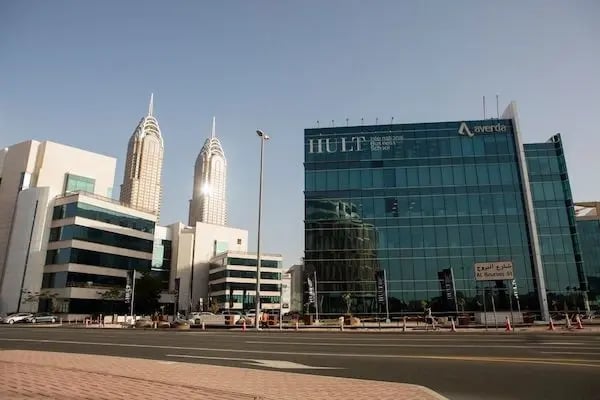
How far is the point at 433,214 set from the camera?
58.0 metres

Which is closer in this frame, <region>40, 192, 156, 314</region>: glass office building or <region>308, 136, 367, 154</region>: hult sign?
<region>308, 136, 367, 154</region>: hult sign

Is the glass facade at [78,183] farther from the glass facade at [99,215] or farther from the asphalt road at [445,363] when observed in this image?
the asphalt road at [445,363]

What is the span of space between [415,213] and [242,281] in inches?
2456

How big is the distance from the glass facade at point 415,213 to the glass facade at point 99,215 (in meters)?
38.5

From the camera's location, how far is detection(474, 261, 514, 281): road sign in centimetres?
3084

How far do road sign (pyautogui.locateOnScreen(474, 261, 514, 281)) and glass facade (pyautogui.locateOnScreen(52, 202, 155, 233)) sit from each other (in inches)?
2485

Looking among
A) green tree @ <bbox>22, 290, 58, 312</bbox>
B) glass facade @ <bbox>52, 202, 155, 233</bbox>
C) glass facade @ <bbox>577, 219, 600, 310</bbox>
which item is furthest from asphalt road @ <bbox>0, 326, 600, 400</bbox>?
glass facade @ <bbox>577, 219, 600, 310</bbox>

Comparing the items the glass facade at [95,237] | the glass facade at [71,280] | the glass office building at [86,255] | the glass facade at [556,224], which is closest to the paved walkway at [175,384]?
the glass facade at [556,224]

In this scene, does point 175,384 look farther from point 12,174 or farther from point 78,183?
point 12,174

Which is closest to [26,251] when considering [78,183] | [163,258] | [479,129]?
[78,183]

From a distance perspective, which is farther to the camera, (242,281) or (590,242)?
(242,281)

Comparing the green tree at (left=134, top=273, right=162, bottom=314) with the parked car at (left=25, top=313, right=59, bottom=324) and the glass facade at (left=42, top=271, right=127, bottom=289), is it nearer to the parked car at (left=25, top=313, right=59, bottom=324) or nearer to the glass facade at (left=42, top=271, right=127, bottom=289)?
the glass facade at (left=42, top=271, right=127, bottom=289)

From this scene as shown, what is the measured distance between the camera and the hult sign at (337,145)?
62.0 metres

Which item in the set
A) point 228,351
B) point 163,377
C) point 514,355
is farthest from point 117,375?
point 514,355
